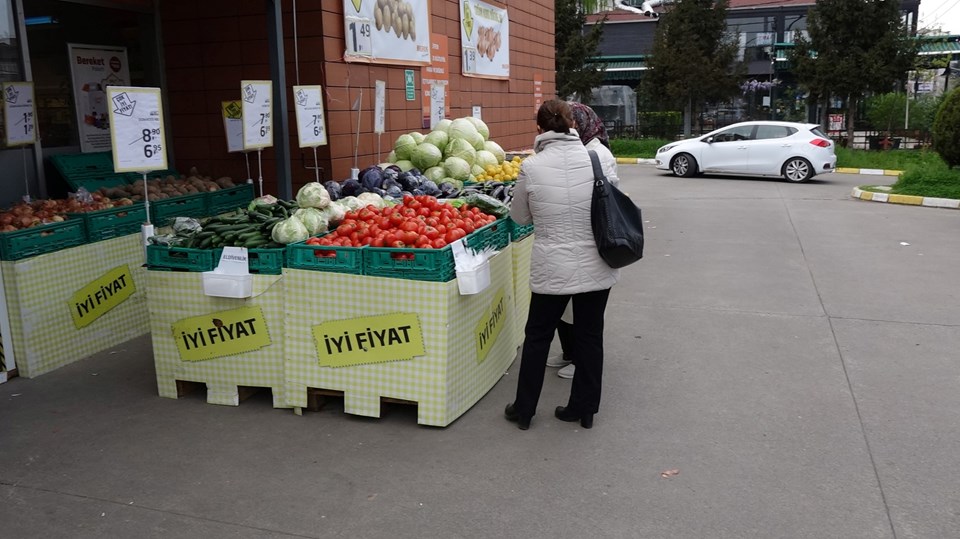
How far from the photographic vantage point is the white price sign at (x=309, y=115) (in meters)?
7.15

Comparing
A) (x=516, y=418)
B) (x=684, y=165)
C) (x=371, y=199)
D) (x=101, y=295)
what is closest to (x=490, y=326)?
(x=516, y=418)

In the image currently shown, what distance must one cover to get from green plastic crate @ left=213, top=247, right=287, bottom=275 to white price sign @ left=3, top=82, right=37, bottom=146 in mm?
3062

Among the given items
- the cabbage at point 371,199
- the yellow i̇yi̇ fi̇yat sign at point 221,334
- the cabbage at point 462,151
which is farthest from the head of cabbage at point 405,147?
the yellow i̇yi̇ fi̇yat sign at point 221,334

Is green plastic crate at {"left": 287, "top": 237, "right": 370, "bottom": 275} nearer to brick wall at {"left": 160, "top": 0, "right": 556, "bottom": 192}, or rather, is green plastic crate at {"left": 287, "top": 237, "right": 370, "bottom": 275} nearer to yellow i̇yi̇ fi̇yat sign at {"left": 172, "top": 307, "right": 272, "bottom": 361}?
yellow i̇yi̇ fi̇yat sign at {"left": 172, "top": 307, "right": 272, "bottom": 361}

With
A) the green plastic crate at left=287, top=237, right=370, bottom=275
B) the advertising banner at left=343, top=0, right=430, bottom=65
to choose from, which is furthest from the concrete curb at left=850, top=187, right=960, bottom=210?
the green plastic crate at left=287, top=237, right=370, bottom=275

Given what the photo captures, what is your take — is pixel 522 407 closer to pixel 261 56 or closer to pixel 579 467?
pixel 579 467

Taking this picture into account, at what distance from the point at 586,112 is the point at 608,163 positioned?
75 centimetres

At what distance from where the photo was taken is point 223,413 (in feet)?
16.5

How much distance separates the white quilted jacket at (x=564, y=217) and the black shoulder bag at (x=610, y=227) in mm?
52

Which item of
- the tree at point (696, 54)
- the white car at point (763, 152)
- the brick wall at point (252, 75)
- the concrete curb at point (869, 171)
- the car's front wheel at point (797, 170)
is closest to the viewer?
the brick wall at point (252, 75)

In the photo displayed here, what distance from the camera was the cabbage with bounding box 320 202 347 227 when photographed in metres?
5.71

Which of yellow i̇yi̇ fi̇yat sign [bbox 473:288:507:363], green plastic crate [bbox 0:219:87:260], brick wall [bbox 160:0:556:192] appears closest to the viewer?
yellow i̇yi̇ fi̇yat sign [bbox 473:288:507:363]

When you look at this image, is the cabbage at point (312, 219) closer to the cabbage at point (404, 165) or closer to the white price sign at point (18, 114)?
the cabbage at point (404, 165)

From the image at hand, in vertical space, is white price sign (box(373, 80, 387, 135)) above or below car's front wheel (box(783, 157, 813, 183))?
above
